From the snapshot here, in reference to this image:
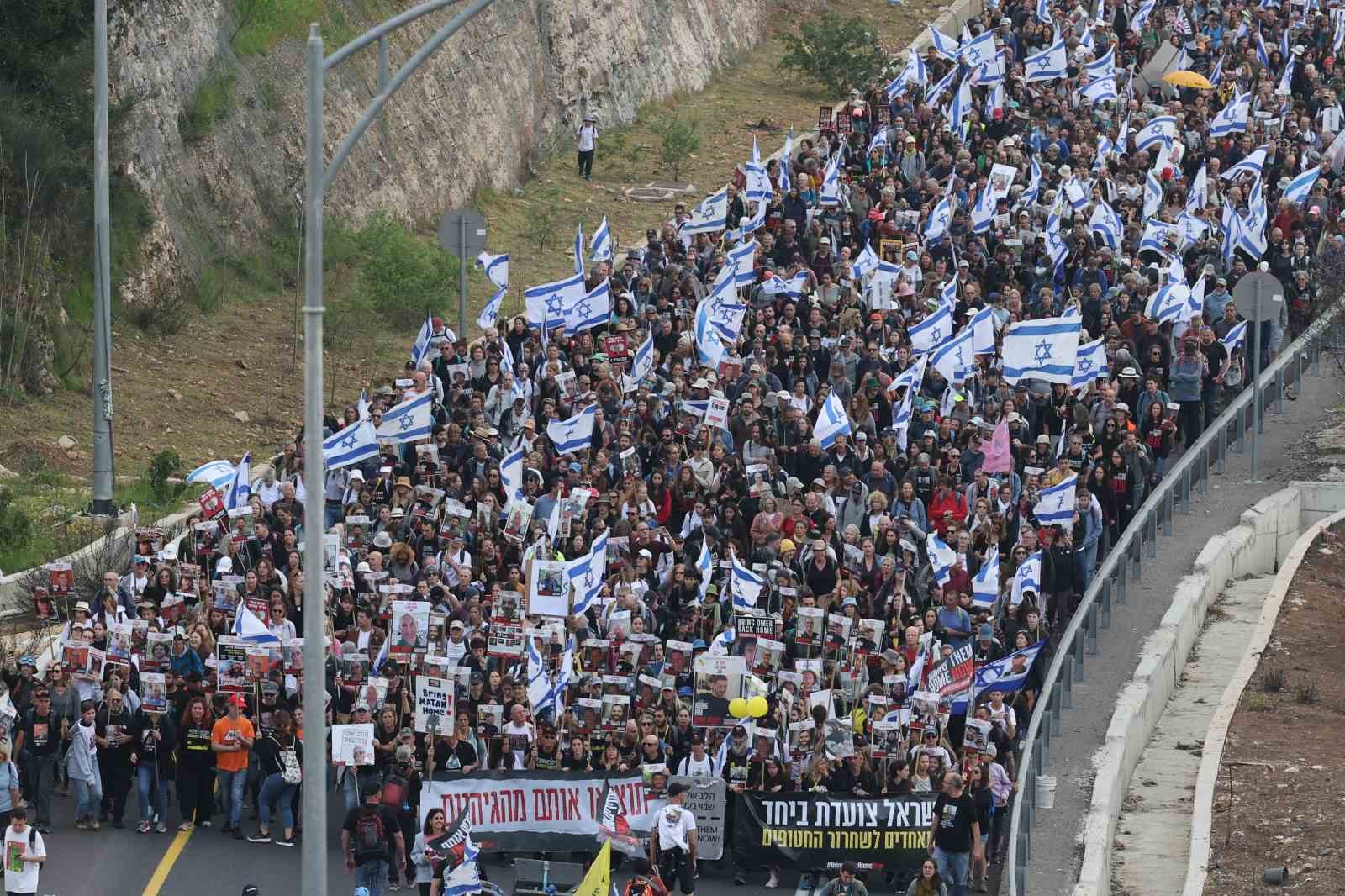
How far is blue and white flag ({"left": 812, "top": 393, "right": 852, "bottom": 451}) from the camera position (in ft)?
82.9

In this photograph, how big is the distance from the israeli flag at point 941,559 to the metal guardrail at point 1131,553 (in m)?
1.38

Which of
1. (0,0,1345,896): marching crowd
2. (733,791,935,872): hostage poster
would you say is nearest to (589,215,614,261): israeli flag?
(0,0,1345,896): marching crowd

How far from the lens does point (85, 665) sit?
70.0ft

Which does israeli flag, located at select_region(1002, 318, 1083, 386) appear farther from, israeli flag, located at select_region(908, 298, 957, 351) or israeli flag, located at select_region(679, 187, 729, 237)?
israeli flag, located at select_region(679, 187, 729, 237)

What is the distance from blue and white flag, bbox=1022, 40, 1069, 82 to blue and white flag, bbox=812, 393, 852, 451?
48.6 feet

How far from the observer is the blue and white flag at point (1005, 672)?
21.4m

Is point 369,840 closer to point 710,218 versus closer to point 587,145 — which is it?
point 710,218

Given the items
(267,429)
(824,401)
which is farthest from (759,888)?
(267,429)

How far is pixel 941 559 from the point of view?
22641 millimetres

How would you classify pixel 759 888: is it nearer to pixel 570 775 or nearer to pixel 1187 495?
pixel 570 775

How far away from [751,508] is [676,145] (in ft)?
66.1

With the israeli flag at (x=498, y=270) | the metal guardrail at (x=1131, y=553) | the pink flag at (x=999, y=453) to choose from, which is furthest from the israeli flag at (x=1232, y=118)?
the pink flag at (x=999, y=453)

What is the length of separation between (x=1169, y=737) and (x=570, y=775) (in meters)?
6.87

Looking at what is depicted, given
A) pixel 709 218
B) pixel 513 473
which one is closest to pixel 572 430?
pixel 513 473
